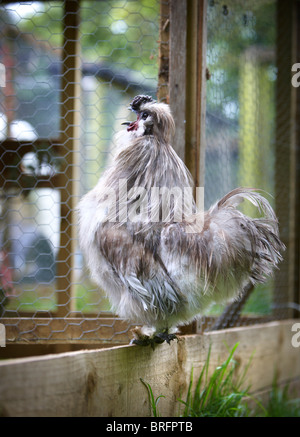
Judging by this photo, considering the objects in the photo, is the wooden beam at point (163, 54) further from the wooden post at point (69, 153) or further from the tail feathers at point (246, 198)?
the wooden post at point (69, 153)

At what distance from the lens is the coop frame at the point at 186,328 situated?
1.35m

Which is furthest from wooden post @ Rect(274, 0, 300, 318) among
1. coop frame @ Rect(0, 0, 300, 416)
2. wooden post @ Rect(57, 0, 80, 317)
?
wooden post @ Rect(57, 0, 80, 317)

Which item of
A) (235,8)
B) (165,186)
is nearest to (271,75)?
(235,8)

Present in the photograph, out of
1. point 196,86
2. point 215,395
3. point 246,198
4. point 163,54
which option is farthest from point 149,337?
point 163,54

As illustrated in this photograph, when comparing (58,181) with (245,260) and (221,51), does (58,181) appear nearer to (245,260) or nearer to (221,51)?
(221,51)

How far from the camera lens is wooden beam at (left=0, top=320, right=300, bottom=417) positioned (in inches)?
46.7

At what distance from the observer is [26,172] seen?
2652 mm

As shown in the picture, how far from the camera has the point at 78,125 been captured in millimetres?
2518

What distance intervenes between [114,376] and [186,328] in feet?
2.04

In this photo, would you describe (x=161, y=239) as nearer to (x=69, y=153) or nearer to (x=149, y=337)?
(x=149, y=337)

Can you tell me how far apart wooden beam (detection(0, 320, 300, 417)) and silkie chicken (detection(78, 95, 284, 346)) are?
0.13 m

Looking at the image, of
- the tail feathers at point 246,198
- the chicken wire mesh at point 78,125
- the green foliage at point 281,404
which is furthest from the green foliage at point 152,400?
the green foliage at point 281,404

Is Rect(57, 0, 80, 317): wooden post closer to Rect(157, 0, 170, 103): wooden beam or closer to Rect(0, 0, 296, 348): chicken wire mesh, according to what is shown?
Rect(0, 0, 296, 348): chicken wire mesh

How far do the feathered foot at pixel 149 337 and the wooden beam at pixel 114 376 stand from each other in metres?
0.03
